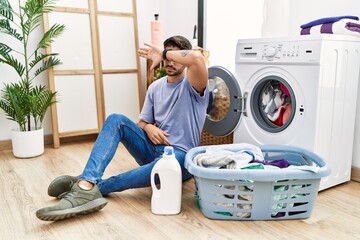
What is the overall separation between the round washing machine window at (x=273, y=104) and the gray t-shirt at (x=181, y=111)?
381 mm

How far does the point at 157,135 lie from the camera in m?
1.81

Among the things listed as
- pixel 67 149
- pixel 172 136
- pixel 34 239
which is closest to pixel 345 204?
pixel 172 136

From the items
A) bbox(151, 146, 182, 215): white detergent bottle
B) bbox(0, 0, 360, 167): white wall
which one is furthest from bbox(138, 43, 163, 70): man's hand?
bbox(0, 0, 360, 167): white wall

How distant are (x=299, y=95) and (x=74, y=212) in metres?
1.25

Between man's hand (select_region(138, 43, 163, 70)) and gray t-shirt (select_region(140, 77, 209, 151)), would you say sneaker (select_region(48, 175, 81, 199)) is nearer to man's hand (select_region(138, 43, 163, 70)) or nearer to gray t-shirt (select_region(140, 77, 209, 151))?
gray t-shirt (select_region(140, 77, 209, 151))

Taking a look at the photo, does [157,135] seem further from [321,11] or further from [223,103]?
[321,11]

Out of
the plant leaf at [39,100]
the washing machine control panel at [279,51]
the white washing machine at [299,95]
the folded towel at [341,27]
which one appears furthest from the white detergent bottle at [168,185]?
the plant leaf at [39,100]

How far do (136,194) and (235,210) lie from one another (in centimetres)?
60

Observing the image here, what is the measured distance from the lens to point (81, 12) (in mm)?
2955

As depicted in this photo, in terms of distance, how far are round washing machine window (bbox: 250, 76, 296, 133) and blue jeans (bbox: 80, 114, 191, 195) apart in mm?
561

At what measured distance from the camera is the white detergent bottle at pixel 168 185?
5.14 feet

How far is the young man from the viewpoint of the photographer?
1624 millimetres

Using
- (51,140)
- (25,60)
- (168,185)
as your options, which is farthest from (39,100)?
(168,185)

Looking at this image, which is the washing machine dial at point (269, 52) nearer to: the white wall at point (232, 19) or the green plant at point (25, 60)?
the white wall at point (232, 19)
